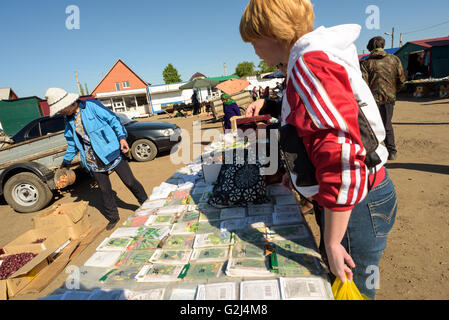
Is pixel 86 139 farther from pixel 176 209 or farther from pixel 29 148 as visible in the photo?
pixel 29 148

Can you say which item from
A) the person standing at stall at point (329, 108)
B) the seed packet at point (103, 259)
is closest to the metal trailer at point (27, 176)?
the seed packet at point (103, 259)

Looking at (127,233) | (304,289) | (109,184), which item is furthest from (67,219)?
(304,289)

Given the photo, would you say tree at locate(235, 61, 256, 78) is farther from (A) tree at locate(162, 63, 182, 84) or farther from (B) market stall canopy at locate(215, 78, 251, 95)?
(B) market stall canopy at locate(215, 78, 251, 95)

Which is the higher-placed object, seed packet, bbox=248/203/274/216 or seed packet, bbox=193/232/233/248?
seed packet, bbox=248/203/274/216

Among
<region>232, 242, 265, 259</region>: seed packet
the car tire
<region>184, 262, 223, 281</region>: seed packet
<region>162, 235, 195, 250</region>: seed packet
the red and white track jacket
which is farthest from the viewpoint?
the car tire

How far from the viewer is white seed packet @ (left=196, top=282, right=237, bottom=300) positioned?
4.25 feet

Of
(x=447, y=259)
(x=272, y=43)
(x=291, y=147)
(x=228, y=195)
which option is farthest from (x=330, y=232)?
(x=447, y=259)

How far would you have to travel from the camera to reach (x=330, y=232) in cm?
90

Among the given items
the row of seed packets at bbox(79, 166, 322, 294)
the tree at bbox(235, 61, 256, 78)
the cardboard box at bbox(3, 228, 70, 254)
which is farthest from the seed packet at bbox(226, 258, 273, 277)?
the tree at bbox(235, 61, 256, 78)

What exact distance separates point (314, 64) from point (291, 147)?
1.00 feet

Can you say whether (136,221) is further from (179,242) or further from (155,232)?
(179,242)

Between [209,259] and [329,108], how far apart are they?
1299mm

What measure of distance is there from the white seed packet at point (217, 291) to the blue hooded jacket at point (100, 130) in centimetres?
258

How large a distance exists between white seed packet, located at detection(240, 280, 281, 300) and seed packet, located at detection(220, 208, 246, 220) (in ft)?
2.62
